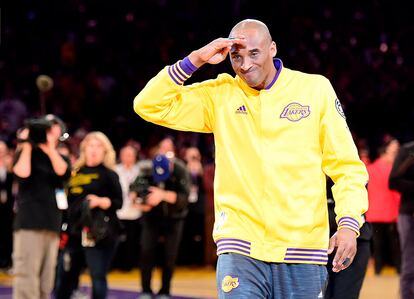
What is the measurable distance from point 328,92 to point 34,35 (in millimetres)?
15867

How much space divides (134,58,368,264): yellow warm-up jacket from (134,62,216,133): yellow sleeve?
0.5 inches

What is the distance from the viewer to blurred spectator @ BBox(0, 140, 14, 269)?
45.6 feet

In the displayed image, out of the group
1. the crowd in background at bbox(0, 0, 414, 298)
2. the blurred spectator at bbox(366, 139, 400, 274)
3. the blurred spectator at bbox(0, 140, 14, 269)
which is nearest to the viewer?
the blurred spectator at bbox(0, 140, 14, 269)

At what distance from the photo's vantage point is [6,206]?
14.3m

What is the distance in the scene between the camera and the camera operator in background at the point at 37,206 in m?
8.48

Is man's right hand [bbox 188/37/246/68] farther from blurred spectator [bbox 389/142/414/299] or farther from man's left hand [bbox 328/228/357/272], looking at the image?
blurred spectator [bbox 389/142/414/299]

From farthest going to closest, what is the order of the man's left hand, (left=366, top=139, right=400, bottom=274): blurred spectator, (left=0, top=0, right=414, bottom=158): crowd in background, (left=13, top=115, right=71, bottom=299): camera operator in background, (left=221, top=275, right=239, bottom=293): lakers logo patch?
(left=0, top=0, right=414, bottom=158): crowd in background, (left=366, top=139, right=400, bottom=274): blurred spectator, (left=13, top=115, right=71, bottom=299): camera operator in background, (left=221, top=275, right=239, bottom=293): lakers logo patch, the man's left hand

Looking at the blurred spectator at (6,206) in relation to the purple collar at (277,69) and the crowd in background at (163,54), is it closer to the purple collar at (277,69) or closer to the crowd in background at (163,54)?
the crowd in background at (163,54)

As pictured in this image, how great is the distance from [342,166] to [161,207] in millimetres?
6561

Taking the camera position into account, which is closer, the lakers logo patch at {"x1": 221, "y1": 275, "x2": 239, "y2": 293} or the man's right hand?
the lakers logo patch at {"x1": 221, "y1": 275, "x2": 239, "y2": 293}

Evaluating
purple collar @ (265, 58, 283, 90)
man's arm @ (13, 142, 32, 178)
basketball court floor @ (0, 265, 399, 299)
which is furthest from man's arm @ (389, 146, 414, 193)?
purple collar @ (265, 58, 283, 90)

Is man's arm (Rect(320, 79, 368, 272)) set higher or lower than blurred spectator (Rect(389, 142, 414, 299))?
Answer: higher

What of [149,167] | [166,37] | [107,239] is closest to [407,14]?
[166,37]

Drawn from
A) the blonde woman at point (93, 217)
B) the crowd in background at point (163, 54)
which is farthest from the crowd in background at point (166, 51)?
the blonde woman at point (93, 217)
